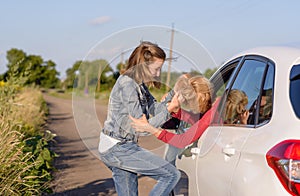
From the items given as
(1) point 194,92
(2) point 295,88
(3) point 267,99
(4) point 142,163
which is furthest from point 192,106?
(2) point 295,88

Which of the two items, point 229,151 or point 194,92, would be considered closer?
point 229,151

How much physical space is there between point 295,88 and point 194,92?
1.05 metres

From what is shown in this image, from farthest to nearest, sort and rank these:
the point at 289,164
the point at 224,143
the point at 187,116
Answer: the point at 187,116, the point at 224,143, the point at 289,164

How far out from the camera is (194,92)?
4.09m

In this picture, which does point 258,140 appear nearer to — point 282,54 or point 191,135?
point 282,54

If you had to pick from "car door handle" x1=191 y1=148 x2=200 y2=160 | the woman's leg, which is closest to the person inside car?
"car door handle" x1=191 y1=148 x2=200 y2=160

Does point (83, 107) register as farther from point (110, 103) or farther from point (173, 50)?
point (173, 50)

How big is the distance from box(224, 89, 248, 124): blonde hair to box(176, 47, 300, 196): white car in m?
0.05

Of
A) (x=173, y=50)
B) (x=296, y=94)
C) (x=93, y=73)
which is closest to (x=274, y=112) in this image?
(x=296, y=94)

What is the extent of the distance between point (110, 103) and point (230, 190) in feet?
4.02

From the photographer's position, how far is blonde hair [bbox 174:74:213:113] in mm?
4086

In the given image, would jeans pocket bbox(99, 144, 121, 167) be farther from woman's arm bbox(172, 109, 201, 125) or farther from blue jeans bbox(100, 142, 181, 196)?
woman's arm bbox(172, 109, 201, 125)

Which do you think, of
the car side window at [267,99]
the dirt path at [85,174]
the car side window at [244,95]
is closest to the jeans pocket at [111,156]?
the dirt path at [85,174]

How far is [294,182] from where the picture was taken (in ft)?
9.60
